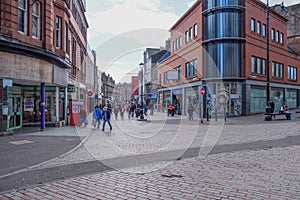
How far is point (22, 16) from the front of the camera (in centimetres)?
1556

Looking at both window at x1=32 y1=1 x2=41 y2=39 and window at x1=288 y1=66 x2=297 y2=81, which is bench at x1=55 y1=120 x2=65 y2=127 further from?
window at x1=288 y1=66 x2=297 y2=81

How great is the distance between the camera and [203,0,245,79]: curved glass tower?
30359 mm

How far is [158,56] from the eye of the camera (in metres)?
61.6

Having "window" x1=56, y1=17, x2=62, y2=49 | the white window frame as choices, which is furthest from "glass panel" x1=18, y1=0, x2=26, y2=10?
"window" x1=56, y1=17, x2=62, y2=49

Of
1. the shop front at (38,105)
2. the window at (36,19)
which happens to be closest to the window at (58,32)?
the shop front at (38,105)

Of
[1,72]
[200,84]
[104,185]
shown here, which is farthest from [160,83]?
[104,185]

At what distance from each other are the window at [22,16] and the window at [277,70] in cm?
3128

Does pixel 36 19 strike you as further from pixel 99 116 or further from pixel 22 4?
pixel 99 116

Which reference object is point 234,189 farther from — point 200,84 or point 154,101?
point 154,101

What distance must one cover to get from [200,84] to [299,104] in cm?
2021

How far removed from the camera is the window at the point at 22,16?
50.3 ft

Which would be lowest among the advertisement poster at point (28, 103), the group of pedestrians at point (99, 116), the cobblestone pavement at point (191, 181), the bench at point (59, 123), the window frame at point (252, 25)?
the cobblestone pavement at point (191, 181)

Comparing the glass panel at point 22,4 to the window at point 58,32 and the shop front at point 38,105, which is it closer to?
the window at point 58,32

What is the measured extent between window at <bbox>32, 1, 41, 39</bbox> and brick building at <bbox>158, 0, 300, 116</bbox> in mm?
17853
